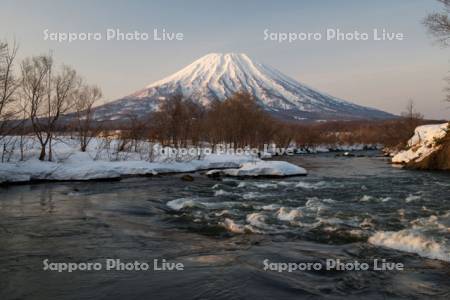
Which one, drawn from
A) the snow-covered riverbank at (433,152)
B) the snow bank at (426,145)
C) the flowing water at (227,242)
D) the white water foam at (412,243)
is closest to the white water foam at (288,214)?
the flowing water at (227,242)

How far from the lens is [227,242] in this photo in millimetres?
9383

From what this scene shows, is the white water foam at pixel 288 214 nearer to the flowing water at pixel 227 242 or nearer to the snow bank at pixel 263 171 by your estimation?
the flowing water at pixel 227 242

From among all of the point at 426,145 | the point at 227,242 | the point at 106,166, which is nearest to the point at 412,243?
the point at 227,242

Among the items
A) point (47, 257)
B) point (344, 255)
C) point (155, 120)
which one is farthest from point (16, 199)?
point (155, 120)

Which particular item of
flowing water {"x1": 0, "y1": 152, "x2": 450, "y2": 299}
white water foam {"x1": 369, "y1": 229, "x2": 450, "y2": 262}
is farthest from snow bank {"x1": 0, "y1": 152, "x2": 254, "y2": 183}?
white water foam {"x1": 369, "y1": 229, "x2": 450, "y2": 262}

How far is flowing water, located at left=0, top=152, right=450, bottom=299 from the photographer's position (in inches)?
250

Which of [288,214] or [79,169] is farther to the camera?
[79,169]

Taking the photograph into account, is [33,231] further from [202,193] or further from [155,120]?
[155,120]

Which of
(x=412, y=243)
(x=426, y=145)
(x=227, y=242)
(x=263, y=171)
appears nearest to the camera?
(x=412, y=243)

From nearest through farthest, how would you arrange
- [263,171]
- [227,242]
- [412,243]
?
[412,243] < [227,242] < [263,171]

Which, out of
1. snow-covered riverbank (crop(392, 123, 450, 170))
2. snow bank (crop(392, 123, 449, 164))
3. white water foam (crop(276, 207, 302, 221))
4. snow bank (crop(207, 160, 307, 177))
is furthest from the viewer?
snow bank (crop(392, 123, 449, 164))

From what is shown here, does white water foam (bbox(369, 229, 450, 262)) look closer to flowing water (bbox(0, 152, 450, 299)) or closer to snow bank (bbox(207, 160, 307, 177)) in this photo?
flowing water (bbox(0, 152, 450, 299))

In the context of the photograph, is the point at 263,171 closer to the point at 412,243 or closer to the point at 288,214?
the point at 288,214

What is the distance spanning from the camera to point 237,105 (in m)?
55.9
